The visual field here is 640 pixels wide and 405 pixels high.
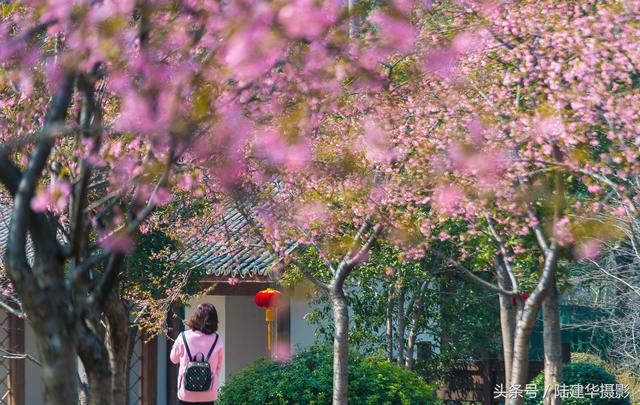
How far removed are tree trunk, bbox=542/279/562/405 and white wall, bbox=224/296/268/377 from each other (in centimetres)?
876

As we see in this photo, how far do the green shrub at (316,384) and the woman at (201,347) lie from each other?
2.06 meters

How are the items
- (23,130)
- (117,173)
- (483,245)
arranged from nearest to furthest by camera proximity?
(117,173), (23,130), (483,245)

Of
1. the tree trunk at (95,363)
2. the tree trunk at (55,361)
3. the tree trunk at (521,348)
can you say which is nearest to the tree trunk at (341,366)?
the tree trunk at (521,348)

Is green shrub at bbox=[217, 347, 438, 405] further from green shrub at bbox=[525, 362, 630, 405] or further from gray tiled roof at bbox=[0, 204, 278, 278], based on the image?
gray tiled roof at bbox=[0, 204, 278, 278]

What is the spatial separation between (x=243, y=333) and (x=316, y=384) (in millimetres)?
8550

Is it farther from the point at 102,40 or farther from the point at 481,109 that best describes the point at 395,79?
the point at 102,40

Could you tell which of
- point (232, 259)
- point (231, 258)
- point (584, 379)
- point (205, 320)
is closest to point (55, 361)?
point (205, 320)

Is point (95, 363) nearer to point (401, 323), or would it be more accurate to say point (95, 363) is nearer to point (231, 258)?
point (231, 258)

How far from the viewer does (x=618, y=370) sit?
72.7 feet

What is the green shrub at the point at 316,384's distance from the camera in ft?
36.8

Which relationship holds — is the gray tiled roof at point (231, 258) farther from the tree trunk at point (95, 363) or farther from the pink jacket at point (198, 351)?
the tree trunk at point (95, 363)

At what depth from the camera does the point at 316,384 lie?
11.3 m

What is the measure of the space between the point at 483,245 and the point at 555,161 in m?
2.86

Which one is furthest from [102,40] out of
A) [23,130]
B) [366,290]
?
[366,290]
